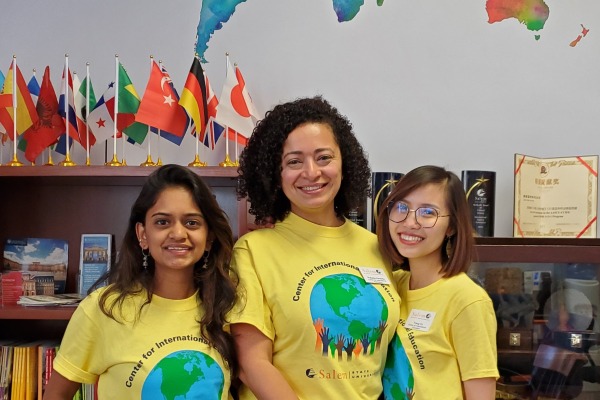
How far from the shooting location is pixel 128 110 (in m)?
1.96

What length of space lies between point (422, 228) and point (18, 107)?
1438 millimetres

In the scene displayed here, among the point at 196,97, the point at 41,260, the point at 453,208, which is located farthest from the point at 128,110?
the point at 453,208

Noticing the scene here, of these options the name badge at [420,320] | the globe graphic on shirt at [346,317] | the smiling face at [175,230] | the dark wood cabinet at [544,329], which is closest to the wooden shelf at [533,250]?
the dark wood cabinet at [544,329]

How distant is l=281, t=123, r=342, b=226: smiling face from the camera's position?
141cm

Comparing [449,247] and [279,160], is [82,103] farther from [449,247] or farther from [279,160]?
[449,247]

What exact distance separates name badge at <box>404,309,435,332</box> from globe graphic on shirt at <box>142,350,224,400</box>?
0.49 metres

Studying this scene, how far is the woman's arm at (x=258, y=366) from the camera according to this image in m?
1.31

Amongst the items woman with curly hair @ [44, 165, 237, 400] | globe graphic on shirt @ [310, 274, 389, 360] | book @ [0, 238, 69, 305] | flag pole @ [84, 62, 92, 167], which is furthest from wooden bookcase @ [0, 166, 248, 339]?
globe graphic on shirt @ [310, 274, 389, 360]

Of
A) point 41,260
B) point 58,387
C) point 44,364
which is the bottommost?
point 44,364

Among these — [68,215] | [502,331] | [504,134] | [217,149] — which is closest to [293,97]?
[217,149]

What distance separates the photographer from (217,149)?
219 centimetres

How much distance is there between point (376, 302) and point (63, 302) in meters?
1.08

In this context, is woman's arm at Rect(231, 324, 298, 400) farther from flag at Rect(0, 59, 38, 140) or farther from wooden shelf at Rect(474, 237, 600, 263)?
flag at Rect(0, 59, 38, 140)

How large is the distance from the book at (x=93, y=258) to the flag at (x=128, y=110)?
0.39m
